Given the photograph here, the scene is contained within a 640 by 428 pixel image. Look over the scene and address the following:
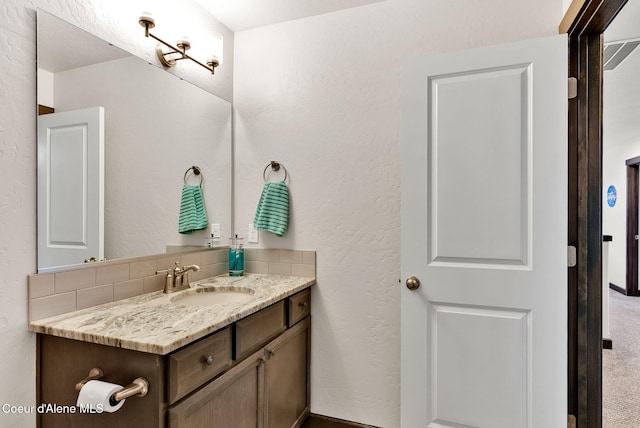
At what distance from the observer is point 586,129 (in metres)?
1.56

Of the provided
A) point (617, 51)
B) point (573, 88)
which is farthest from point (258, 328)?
point (617, 51)

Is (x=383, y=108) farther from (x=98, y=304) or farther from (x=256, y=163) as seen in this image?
(x=98, y=304)

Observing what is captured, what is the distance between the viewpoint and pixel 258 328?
61.7 inches

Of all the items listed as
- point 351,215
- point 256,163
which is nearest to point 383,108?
point 351,215

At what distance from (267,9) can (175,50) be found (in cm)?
66

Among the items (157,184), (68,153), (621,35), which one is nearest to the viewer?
(68,153)

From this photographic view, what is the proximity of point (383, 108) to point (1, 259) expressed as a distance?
1817 millimetres

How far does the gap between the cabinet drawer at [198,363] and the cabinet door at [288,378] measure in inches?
13.3

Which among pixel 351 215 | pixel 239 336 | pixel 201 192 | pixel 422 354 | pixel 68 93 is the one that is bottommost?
pixel 422 354

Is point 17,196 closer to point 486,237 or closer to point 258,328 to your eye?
point 258,328

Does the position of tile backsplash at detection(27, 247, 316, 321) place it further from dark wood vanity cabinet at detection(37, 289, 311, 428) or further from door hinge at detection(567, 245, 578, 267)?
door hinge at detection(567, 245, 578, 267)

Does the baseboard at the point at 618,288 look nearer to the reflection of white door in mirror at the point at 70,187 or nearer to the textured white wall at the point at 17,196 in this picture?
the reflection of white door in mirror at the point at 70,187

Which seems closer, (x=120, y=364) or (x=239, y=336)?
(x=120, y=364)

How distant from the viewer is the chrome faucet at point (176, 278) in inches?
69.1
